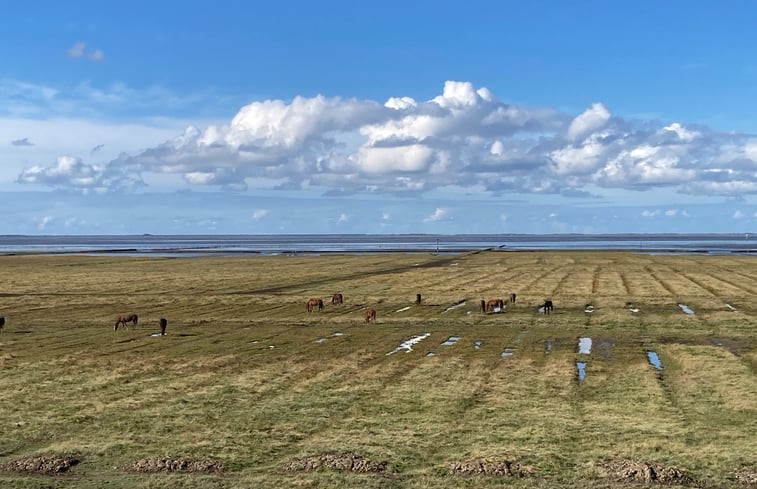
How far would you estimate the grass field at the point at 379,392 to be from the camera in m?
17.5

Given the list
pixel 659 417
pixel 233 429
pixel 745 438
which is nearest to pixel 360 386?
pixel 233 429

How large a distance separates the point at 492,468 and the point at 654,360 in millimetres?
16873

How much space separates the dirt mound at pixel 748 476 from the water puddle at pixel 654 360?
504 inches

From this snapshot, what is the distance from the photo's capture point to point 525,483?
15.9m

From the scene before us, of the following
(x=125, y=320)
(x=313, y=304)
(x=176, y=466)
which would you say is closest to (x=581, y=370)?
(x=176, y=466)

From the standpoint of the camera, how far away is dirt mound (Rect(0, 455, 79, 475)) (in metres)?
16.9

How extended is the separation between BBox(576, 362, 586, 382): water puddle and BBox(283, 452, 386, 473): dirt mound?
11911mm

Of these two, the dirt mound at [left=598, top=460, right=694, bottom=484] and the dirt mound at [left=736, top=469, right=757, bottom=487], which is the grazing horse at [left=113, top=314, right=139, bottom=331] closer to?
the dirt mound at [left=598, top=460, right=694, bottom=484]

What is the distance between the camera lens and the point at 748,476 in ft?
53.1

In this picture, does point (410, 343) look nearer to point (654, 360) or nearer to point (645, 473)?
point (654, 360)

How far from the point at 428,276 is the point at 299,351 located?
5233 centimetres

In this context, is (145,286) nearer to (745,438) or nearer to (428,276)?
(428,276)

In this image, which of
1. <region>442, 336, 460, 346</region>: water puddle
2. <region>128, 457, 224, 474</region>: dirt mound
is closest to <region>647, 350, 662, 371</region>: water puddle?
<region>442, 336, 460, 346</region>: water puddle

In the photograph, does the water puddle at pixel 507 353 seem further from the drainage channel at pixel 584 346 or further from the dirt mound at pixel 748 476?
the dirt mound at pixel 748 476
